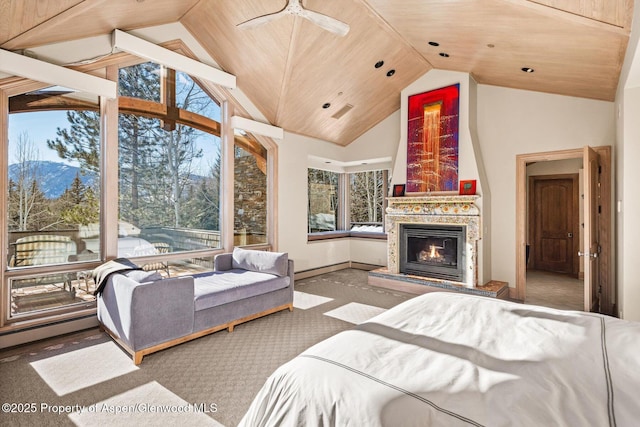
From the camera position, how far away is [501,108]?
A: 498 centimetres

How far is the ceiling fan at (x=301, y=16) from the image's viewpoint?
9.40 feet

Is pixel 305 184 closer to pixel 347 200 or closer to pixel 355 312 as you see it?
pixel 347 200

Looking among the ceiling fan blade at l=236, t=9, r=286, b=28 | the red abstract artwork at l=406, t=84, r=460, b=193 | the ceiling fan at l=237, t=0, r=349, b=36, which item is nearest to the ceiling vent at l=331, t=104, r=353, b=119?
the red abstract artwork at l=406, t=84, r=460, b=193

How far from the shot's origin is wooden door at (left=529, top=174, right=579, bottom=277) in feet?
21.6

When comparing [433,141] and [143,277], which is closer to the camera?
[143,277]

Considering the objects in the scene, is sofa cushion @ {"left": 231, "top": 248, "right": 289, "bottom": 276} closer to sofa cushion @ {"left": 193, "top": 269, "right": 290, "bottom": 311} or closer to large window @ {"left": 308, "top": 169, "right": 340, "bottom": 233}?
sofa cushion @ {"left": 193, "top": 269, "right": 290, "bottom": 311}

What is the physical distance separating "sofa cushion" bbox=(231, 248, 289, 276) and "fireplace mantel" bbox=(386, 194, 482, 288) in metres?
2.24

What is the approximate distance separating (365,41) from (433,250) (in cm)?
335

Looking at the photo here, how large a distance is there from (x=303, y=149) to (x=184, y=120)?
2.29 m

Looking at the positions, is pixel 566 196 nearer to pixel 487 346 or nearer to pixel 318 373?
pixel 487 346

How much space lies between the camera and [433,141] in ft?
17.2

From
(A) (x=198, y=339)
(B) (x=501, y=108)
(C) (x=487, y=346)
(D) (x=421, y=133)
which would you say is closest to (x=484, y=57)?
(B) (x=501, y=108)

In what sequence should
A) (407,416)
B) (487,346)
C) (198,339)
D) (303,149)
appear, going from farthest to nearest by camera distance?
(303,149), (198,339), (487,346), (407,416)

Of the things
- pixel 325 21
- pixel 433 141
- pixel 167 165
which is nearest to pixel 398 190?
pixel 433 141
